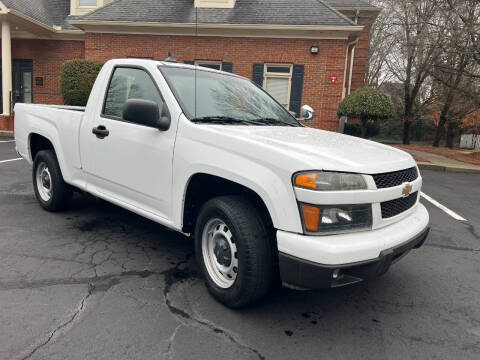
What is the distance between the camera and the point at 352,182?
247cm

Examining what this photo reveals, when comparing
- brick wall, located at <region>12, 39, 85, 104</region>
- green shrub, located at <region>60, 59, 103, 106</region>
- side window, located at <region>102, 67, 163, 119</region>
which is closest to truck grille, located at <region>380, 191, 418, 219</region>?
side window, located at <region>102, 67, 163, 119</region>

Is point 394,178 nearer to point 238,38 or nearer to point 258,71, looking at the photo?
point 258,71

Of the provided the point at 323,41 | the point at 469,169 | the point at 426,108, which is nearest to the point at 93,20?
the point at 323,41

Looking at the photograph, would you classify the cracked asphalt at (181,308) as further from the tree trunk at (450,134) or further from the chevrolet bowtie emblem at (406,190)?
the tree trunk at (450,134)

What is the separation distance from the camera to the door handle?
12.4 feet

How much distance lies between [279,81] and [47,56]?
10.6 m

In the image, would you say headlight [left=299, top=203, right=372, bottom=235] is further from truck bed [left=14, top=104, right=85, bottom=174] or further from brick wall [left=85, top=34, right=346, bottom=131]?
brick wall [left=85, top=34, right=346, bottom=131]

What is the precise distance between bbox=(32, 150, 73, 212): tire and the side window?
128 cm

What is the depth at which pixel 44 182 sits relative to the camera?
512 cm

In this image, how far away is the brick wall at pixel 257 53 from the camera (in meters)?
14.5

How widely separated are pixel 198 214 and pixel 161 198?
14.5 inches

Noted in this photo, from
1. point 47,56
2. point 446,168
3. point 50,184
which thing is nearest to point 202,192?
point 50,184

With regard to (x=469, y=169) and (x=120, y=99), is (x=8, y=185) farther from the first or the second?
(x=469, y=169)

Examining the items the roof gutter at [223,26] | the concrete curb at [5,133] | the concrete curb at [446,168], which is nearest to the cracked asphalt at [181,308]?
the concrete curb at [446,168]
